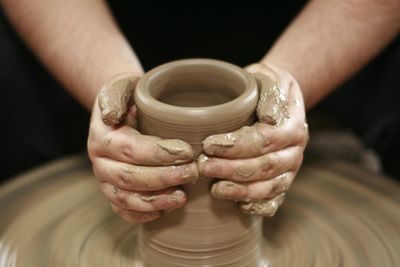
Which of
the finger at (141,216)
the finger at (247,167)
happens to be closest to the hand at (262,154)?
the finger at (247,167)

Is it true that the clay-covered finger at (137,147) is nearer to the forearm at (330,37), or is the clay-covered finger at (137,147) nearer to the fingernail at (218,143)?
the fingernail at (218,143)

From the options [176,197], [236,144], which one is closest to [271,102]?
[236,144]

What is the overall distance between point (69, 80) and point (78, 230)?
0.37 metres

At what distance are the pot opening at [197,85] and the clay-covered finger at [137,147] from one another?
0.10 metres

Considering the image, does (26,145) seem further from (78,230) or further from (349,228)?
(349,228)

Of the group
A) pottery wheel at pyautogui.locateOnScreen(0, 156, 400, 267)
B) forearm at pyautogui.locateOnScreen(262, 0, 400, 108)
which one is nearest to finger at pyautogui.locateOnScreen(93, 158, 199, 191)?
pottery wheel at pyautogui.locateOnScreen(0, 156, 400, 267)

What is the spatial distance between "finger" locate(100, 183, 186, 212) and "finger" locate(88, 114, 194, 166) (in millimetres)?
63

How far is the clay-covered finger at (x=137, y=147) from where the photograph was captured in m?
1.02

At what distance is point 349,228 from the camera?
1332 millimetres

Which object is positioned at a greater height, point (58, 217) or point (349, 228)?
point (58, 217)

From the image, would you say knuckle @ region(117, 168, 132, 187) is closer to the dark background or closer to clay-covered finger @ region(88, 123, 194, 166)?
clay-covered finger @ region(88, 123, 194, 166)

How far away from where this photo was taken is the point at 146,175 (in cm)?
104

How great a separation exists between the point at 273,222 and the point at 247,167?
0.35 m

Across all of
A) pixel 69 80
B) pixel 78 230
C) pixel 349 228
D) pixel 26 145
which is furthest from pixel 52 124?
pixel 349 228
